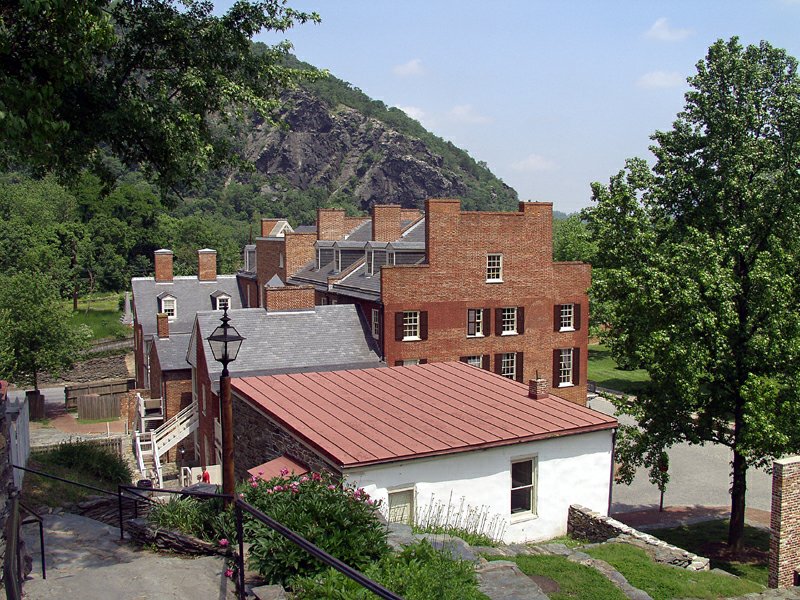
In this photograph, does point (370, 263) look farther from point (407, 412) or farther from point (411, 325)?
point (407, 412)

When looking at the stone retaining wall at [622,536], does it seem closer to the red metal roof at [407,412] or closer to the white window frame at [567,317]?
the red metal roof at [407,412]

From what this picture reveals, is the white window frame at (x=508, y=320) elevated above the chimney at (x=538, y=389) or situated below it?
above

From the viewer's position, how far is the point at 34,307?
1699 inches

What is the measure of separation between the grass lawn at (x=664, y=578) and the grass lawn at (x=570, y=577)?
3.07 feet

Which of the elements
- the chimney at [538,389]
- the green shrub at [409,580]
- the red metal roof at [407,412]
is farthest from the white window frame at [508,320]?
the green shrub at [409,580]

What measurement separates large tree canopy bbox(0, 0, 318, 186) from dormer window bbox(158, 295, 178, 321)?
31.2 m

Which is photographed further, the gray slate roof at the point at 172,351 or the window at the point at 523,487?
the gray slate roof at the point at 172,351

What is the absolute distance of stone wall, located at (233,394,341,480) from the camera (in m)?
15.0

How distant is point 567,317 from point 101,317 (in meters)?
54.3

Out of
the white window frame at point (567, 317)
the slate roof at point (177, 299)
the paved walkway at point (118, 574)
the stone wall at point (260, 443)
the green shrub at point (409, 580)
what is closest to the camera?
the green shrub at point (409, 580)

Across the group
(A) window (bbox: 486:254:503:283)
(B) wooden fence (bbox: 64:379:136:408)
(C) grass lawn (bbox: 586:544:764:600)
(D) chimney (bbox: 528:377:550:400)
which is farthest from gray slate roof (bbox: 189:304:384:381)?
(B) wooden fence (bbox: 64:379:136:408)

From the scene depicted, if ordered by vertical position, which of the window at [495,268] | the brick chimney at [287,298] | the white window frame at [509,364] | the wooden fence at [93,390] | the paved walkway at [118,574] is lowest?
the wooden fence at [93,390]

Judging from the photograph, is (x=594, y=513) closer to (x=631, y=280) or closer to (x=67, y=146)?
(x=631, y=280)

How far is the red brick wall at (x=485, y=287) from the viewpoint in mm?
30547
